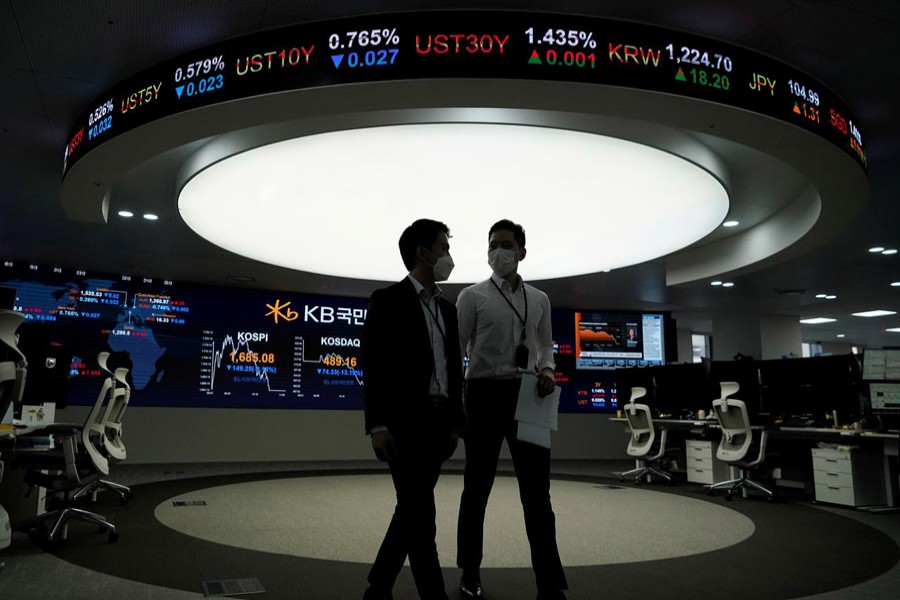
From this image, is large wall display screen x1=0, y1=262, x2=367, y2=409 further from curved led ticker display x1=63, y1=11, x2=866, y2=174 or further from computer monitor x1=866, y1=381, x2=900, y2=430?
computer monitor x1=866, y1=381, x2=900, y2=430

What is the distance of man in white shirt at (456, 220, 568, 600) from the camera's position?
2.61 meters

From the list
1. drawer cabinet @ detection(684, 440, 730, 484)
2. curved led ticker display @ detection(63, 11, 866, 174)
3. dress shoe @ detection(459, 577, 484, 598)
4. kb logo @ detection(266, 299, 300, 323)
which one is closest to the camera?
dress shoe @ detection(459, 577, 484, 598)

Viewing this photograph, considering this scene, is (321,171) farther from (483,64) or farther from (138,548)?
(138,548)

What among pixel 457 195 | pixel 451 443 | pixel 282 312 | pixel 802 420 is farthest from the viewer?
pixel 282 312

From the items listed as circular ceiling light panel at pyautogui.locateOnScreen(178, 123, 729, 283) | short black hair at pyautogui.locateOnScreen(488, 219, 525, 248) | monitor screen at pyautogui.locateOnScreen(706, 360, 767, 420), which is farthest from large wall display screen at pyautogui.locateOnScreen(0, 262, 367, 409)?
short black hair at pyautogui.locateOnScreen(488, 219, 525, 248)

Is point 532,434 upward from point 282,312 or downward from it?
downward

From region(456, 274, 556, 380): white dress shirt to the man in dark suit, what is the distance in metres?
0.58

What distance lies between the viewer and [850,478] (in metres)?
6.25

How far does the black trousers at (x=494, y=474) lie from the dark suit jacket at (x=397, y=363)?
558mm

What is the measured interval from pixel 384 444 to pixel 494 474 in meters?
0.93

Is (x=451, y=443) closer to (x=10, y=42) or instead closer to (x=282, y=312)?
(x=10, y=42)

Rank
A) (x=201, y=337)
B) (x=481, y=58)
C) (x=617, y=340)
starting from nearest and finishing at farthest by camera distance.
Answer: (x=481, y=58) → (x=201, y=337) → (x=617, y=340)

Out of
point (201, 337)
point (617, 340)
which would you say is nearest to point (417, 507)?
point (201, 337)

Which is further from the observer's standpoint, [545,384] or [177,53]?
[177,53]
